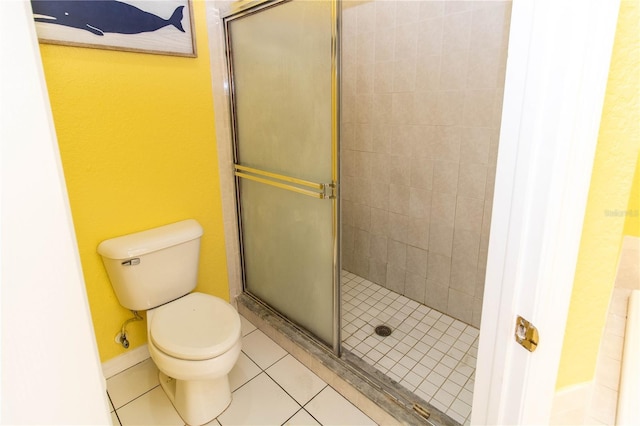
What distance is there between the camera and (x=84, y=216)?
5.41ft

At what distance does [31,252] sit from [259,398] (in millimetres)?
1688

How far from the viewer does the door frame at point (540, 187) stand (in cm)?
54

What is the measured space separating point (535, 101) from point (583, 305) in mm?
439

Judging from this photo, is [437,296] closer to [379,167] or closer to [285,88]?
[379,167]

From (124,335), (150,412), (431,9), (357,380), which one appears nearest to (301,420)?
(357,380)

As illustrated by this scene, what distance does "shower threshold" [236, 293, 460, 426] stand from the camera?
150cm

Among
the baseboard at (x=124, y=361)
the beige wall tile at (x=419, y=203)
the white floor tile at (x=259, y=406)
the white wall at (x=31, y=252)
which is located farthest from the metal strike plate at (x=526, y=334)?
the baseboard at (x=124, y=361)

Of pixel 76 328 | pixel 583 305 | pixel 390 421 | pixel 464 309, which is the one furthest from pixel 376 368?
pixel 76 328

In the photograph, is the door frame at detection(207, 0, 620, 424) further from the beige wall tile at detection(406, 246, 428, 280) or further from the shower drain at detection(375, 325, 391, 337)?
the beige wall tile at detection(406, 246, 428, 280)

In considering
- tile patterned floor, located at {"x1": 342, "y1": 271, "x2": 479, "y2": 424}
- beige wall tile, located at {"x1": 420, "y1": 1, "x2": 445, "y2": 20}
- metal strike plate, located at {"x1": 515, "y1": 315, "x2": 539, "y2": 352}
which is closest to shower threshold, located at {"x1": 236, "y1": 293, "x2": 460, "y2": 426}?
tile patterned floor, located at {"x1": 342, "y1": 271, "x2": 479, "y2": 424}

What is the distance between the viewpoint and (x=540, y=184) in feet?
1.98

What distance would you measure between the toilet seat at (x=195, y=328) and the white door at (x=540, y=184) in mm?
1095

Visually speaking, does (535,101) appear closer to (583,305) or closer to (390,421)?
(583,305)

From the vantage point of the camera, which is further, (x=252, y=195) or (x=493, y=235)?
(x=252, y=195)
